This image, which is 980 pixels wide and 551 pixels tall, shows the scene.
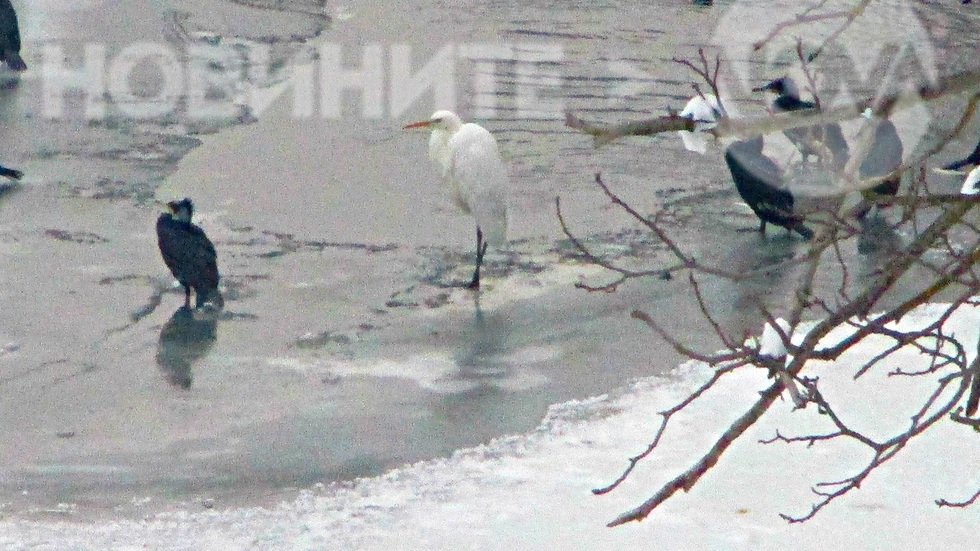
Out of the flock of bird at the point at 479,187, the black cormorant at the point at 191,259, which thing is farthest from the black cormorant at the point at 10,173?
the black cormorant at the point at 191,259

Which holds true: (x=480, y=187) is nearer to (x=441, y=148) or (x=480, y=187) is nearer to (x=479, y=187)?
(x=479, y=187)

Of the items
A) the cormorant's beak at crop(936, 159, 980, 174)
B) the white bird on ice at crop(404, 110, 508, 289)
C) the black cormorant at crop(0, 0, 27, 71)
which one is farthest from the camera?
the black cormorant at crop(0, 0, 27, 71)

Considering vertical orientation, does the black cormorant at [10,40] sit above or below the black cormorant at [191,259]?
Answer: above

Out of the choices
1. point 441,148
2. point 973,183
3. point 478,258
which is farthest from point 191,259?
point 973,183

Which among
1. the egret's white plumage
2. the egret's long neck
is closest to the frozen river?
the egret's long neck

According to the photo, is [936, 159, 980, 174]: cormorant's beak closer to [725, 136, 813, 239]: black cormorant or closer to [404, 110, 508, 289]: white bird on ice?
[725, 136, 813, 239]: black cormorant

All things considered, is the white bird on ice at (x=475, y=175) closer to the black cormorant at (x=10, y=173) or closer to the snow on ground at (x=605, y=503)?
the snow on ground at (x=605, y=503)

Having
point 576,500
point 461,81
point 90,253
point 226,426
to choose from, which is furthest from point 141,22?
point 576,500

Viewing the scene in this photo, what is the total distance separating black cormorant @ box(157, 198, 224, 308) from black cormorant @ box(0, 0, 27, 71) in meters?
5.83

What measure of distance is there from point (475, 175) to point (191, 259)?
1.77 m

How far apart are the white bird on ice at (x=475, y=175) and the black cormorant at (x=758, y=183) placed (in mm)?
1461

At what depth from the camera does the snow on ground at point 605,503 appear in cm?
563

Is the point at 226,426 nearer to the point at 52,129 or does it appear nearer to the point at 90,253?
the point at 90,253

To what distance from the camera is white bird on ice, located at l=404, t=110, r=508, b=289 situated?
28.9 feet
